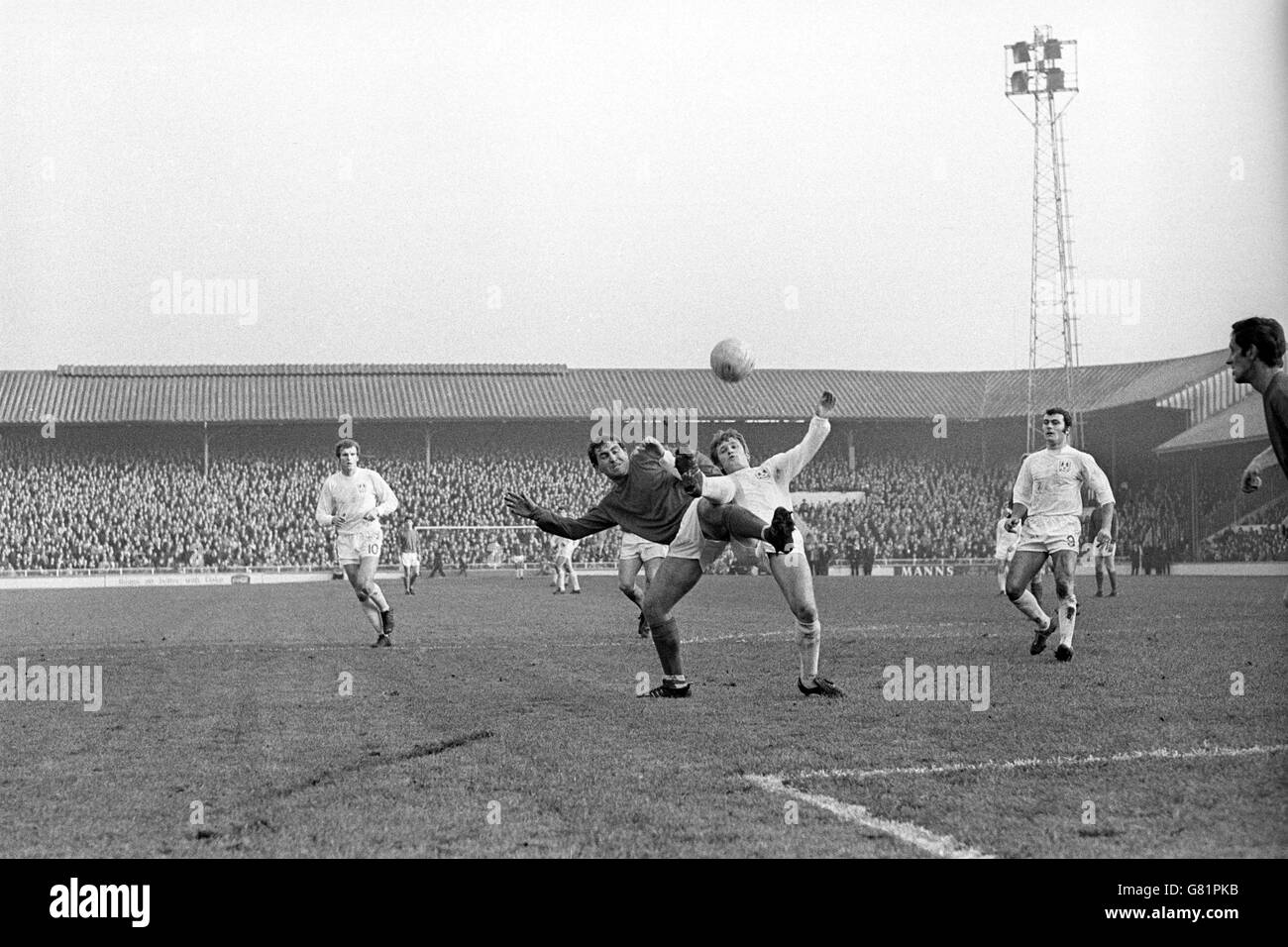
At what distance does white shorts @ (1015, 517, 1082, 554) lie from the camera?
1282 centimetres

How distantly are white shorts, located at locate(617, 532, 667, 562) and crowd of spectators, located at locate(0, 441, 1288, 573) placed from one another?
25708mm

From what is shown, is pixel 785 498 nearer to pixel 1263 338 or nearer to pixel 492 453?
pixel 1263 338

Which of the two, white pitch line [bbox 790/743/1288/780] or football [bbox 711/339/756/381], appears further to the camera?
football [bbox 711/339/756/381]

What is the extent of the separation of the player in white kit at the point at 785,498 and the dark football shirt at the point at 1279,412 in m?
3.25

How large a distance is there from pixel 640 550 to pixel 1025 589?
4.94 m

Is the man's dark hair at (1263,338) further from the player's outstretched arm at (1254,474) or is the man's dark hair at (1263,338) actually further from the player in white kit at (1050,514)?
the player in white kit at (1050,514)

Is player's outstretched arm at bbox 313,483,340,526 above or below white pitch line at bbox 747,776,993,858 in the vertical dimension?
above

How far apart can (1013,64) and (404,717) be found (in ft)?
113

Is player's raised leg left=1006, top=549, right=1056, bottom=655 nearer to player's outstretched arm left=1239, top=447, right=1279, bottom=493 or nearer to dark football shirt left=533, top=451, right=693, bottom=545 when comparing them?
dark football shirt left=533, top=451, right=693, bottom=545

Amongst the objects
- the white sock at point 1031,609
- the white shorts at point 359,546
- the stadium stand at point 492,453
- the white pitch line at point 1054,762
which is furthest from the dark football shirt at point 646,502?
the stadium stand at point 492,453

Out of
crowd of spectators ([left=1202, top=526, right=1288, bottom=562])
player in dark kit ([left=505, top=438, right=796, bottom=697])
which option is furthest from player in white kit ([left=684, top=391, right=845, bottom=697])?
crowd of spectators ([left=1202, top=526, right=1288, bottom=562])

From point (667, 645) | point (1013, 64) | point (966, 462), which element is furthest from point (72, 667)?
point (966, 462)

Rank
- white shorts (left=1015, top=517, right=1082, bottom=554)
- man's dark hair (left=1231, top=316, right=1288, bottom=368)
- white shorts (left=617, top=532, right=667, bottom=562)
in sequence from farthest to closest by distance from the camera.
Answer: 1. white shorts (left=617, top=532, right=667, bottom=562)
2. white shorts (left=1015, top=517, right=1082, bottom=554)
3. man's dark hair (left=1231, top=316, right=1288, bottom=368)
